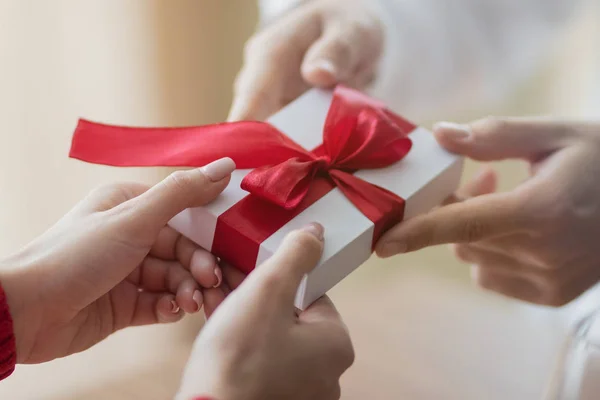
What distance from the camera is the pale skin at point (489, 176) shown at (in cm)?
71

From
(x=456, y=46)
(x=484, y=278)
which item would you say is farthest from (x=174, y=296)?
(x=456, y=46)

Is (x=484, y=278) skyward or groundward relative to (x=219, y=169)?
groundward

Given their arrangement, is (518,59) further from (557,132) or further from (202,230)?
(202,230)

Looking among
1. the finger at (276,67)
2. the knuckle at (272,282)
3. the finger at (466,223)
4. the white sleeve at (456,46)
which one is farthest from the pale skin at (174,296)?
the white sleeve at (456,46)

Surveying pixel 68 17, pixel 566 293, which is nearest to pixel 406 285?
pixel 566 293

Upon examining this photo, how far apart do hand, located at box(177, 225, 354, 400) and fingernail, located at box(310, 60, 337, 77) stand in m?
0.27

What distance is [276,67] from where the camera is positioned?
2.85ft

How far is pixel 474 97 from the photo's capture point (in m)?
1.15

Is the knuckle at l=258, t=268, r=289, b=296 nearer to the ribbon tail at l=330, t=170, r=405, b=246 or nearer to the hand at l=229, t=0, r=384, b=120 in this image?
the ribbon tail at l=330, t=170, r=405, b=246

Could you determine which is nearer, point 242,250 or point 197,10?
point 242,250

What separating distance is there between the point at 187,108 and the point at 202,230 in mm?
628

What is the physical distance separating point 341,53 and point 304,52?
67 millimetres

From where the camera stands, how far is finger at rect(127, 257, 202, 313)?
0.66 meters

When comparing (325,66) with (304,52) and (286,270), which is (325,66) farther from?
(286,270)
